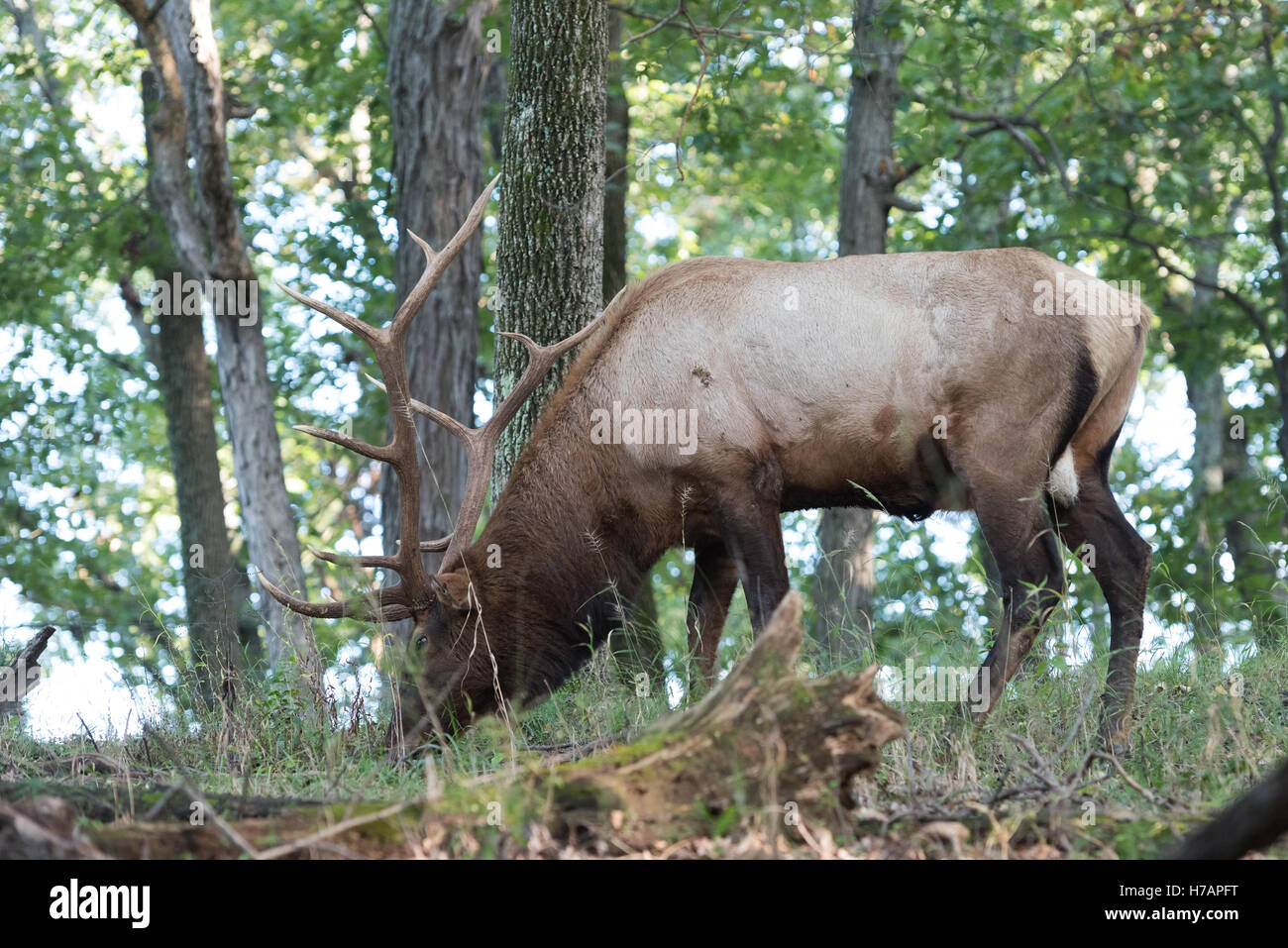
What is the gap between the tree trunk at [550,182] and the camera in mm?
6285

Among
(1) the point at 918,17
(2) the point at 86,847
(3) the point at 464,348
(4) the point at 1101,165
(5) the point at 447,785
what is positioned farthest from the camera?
(4) the point at 1101,165

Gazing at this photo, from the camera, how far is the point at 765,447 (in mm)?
5496

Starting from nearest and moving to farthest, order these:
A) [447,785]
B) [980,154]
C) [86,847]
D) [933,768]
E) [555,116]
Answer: [86,847], [447,785], [933,768], [555,116], [980,154]

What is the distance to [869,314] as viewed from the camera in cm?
546

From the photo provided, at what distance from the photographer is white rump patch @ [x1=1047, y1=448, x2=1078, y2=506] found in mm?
5645

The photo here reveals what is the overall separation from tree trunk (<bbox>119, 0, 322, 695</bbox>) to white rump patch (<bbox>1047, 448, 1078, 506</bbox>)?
5.91 meters

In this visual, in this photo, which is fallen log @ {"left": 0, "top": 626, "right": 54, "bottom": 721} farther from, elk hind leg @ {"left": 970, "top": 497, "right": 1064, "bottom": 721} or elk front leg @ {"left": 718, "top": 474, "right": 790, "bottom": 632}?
elk hind leg @ {"left": 970, "top": 497, "right": 1064, "bottom": 721}

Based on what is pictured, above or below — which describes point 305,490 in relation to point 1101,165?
below

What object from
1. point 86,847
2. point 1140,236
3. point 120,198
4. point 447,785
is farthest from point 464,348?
point 1140,236

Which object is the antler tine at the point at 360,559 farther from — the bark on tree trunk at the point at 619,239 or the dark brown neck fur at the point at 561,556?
the bark on tree trunk at the point at 619,239

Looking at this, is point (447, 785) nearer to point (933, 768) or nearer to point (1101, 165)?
point (933, 768)
